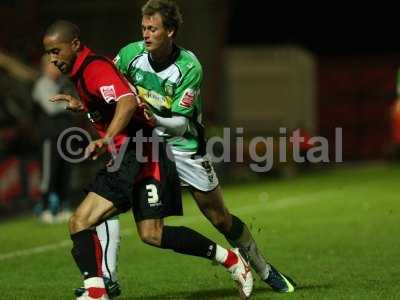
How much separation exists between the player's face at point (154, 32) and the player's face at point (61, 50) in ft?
1.70

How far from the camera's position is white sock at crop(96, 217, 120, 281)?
7820 millimetres

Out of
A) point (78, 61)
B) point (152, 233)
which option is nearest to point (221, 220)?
point (152, 233)

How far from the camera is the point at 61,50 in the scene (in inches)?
279

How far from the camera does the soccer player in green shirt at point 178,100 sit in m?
7.45

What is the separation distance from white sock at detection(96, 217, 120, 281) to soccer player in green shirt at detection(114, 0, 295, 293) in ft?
2.02

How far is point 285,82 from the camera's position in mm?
25906

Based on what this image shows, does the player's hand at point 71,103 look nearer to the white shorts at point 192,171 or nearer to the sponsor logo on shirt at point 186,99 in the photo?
the sponsor logo on shirt at point 186,99

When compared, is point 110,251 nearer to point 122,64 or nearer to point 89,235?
point 89,235

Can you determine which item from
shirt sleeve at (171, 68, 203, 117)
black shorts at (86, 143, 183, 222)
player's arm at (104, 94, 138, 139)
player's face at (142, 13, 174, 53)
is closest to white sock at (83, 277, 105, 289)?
black shorts at (86, 143, 183, 222)

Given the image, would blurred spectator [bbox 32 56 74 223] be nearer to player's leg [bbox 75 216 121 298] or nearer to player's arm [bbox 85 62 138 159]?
player's leg [bbox 75 216 121 298]

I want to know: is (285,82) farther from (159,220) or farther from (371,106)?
(159,220)

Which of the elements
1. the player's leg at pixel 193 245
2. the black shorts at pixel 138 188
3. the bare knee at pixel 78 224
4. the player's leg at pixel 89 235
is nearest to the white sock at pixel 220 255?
the player's leg at pixel 193 245

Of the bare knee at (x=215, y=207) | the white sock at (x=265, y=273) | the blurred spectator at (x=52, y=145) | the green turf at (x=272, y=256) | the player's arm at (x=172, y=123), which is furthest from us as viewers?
the blurred spectator at (x=52, y=145)

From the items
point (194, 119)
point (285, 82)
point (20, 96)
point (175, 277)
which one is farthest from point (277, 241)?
point (285, 82)
